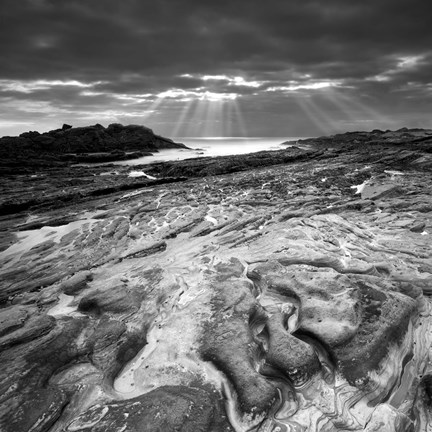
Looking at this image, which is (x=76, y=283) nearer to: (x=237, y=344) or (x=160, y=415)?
(x=237, y=344)

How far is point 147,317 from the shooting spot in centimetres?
930

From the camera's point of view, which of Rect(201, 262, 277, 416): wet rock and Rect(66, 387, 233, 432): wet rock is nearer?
Rect(66, 387, 233, 432): wet rock

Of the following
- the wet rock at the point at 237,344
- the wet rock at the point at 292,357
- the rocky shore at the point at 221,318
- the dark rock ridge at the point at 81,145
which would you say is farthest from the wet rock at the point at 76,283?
the dark rock ridge at the point at 81,145

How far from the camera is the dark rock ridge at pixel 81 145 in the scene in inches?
1661

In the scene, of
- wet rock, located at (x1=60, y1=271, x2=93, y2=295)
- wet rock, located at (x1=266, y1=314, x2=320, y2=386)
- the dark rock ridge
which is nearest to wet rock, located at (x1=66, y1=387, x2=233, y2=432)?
wet rock, located at (x1=266, y1=314, x2=320, y2=386)

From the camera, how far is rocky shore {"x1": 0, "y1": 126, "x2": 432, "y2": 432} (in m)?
6.26

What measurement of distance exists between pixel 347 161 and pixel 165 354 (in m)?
28.9

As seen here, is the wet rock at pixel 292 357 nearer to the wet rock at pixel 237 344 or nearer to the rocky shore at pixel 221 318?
the rocky shore at pixel 221 318

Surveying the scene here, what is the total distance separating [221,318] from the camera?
873 centimetres

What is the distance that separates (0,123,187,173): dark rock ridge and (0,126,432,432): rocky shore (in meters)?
25.8

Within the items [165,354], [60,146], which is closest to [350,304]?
[165,354]

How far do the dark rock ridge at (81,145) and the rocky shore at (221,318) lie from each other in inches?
1016

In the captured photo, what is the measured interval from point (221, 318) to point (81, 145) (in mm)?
54169

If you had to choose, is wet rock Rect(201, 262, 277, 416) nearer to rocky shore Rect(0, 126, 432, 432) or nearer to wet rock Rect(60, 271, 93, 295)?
rocky shore Rect(0, 126, 432, 432)
